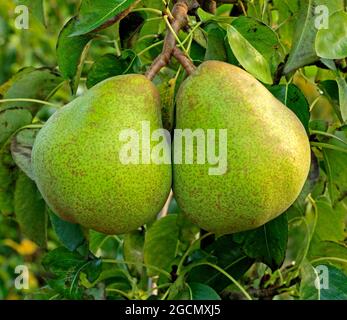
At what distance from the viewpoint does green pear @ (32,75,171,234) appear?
3.23 ft

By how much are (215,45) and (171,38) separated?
0.10 m

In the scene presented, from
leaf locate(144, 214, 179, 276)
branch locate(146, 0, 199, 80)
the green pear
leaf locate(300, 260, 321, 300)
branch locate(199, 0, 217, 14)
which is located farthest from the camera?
leaf locate(144, 214, 179, 276)

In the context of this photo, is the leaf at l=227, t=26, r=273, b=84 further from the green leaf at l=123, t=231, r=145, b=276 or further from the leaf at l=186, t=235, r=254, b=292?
the green leaf at l=123, t=231, r=145, b=276

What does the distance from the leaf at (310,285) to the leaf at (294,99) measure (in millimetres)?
242

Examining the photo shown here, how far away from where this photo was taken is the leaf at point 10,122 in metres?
1.34

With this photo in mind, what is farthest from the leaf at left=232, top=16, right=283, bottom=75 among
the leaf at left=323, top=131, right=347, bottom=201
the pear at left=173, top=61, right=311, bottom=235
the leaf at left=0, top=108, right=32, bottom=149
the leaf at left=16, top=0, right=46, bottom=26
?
the leaf at left=0, top=108, right=32, bottom=149

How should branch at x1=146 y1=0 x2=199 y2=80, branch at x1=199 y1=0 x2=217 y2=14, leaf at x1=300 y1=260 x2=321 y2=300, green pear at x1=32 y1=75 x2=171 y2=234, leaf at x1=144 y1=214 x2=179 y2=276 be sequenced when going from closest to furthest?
green pear at x1=32 y1=75 x2=171 y2=234 → branch at x1=146 y1=0 x2=199 y2=80 → leaf at x1=300 y1=260 x2=321 y2=300 → branch at x1=199 y1=0 x2=217 y2=14 → leaf at x1=144 y1=214 x2=179 y2=276

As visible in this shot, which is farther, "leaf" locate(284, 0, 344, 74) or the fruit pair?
"leaf" locate(284, 0, 344, 74)

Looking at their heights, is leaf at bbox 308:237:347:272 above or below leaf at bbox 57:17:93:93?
below

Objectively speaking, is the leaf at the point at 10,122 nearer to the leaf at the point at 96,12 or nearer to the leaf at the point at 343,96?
the leaf at the point at 96,12

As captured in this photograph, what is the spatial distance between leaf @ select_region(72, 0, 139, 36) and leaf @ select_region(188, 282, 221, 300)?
452 mm

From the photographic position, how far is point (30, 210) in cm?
135

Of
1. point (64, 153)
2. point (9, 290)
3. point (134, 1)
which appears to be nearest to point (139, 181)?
point (64, 153)
